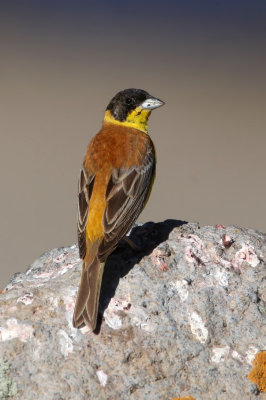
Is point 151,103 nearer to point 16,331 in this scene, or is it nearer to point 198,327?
point 198,327

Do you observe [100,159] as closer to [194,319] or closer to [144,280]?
[144,280]

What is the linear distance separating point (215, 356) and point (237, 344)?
0.55 ft

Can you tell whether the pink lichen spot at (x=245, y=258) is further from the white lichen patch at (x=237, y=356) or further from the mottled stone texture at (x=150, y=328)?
the white lichen patch at (x=237, y=356)

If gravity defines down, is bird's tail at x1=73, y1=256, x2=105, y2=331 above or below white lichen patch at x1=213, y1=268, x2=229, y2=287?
below

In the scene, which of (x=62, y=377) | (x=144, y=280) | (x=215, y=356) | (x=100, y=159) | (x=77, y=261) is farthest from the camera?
(x=100, y=159)

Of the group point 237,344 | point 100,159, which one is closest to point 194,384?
point 237,344

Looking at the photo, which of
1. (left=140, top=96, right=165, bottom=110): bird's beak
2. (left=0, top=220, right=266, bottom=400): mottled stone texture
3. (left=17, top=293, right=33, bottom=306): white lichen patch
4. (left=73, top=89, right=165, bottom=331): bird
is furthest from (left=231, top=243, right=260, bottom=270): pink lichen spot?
(left=140, top=96, right=165, bottom=110): bird's beak

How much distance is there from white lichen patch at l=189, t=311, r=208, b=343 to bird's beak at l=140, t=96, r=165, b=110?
2511 millimetres

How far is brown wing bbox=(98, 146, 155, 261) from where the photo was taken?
4218 mm

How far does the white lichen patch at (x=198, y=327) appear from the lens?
11.7 ft

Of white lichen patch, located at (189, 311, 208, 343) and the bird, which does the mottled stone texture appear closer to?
white lichen patch, located at (189, 311, 208, 343)

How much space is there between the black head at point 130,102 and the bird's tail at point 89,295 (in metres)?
2.11

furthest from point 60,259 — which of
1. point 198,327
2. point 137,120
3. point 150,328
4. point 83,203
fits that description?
point 137,120

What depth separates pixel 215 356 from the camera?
3.50 m
